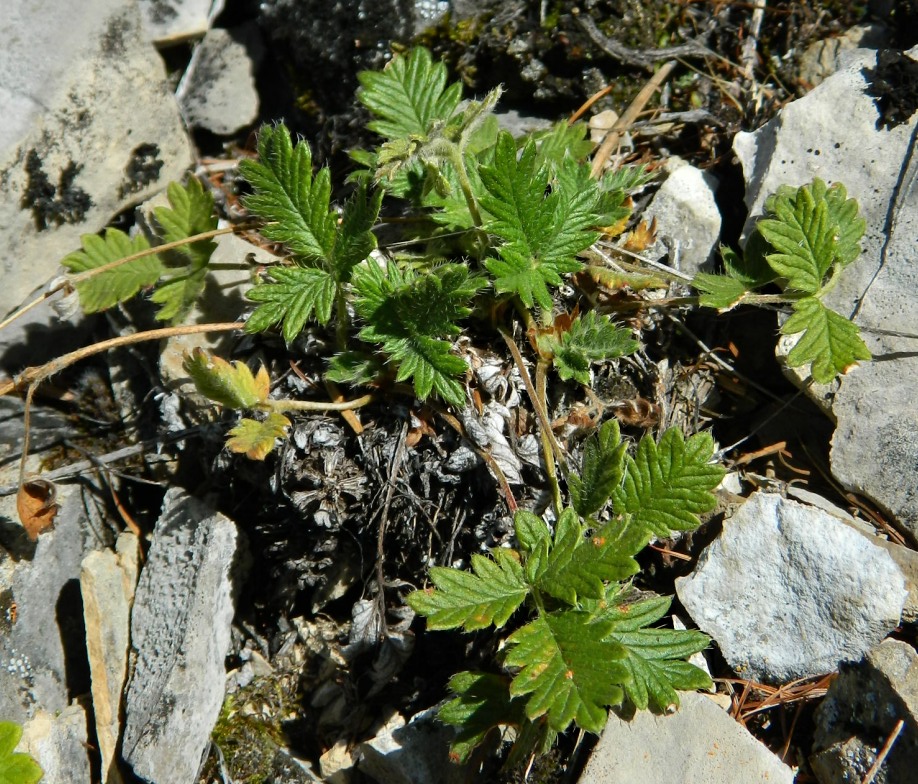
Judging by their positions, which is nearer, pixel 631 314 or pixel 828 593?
pixel 828 593

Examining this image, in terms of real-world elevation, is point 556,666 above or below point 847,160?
below

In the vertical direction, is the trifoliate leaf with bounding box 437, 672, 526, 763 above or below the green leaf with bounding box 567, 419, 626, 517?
below

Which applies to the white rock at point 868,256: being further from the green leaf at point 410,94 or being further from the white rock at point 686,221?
the green leaf at point 410,94

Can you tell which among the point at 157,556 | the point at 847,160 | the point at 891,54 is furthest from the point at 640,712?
the point at 891,54

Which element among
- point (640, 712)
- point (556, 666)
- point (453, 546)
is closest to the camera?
point (556, 666)

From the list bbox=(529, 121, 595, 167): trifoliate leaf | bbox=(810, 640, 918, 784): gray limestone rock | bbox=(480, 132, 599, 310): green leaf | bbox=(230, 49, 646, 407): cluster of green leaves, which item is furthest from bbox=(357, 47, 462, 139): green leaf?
bbox=(810, 640, 918, 784): gray limestone rock

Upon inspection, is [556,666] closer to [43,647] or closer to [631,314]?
[631,314]

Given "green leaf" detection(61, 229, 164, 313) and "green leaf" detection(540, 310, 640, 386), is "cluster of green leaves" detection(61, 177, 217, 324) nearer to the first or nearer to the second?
"green leaf" detection(61, 229, 164, 313)
